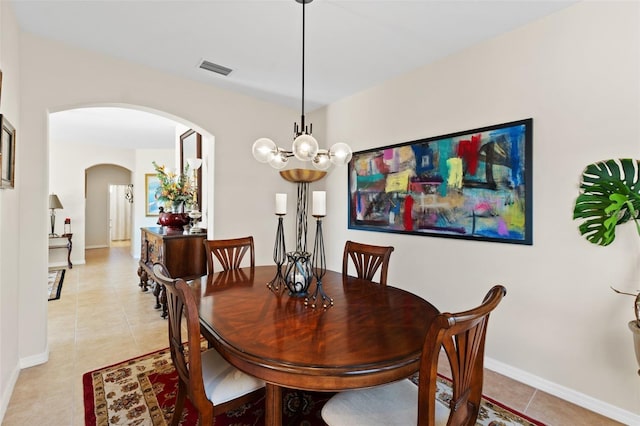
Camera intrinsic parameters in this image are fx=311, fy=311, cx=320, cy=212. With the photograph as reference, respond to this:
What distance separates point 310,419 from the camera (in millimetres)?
1936

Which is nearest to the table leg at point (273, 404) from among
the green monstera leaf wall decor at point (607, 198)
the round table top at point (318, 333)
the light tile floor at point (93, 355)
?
the round table top at point (318, 333)

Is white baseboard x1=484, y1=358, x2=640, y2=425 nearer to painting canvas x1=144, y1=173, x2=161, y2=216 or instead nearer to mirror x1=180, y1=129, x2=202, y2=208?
mirror x1=180, y1=129, x2=202, y2=208

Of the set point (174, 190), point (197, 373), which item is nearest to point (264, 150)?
point (197, 373)

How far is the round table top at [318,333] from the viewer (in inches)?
44.9

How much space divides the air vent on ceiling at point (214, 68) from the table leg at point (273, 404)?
2877 millimetres

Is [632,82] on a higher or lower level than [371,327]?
higher

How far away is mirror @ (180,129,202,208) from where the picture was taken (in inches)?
187

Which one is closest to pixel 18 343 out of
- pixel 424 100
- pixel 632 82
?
pixel 424 100

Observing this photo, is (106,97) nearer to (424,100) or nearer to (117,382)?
(117,382)

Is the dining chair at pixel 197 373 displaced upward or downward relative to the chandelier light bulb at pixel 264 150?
downward

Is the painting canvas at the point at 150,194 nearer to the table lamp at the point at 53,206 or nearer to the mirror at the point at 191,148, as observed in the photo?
the table lamp at the point at 53,206

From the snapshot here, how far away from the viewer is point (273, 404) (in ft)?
4.27

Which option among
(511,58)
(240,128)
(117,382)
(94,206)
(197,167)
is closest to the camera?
(117,382)

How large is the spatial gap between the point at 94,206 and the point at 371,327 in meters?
10.5
